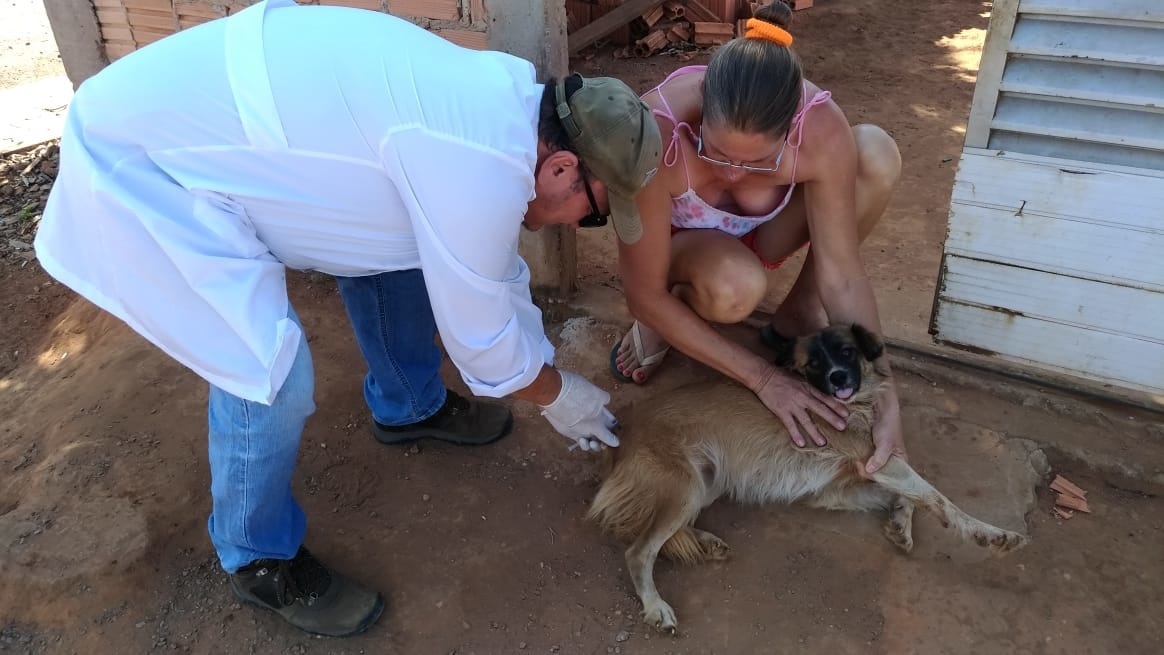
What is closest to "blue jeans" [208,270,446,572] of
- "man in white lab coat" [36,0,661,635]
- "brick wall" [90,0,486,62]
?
"man in white lab coat" [36,0,661,635]

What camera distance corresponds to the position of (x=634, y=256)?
2.76 m

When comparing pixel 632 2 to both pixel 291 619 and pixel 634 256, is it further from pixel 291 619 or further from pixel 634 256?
pixel 291 619

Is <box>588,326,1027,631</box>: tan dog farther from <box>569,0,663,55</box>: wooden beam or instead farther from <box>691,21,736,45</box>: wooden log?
<box>691,21,736,45</box>: wooden log

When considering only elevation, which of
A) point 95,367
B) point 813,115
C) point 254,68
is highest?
point 254,68

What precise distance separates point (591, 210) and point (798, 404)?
1267mm

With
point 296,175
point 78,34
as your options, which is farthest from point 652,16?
point 296,175

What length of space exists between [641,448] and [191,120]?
1824mm

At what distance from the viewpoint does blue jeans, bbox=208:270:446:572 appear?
2.20 meters

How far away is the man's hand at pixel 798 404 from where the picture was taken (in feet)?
9.38

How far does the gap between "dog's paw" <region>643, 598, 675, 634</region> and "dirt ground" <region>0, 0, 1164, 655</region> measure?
37 millimetres

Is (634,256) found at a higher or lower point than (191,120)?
lower

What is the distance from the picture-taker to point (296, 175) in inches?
76.3

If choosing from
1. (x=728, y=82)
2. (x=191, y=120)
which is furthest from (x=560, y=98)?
(x=191, y=120)

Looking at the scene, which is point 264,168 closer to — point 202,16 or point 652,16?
point 202,16
